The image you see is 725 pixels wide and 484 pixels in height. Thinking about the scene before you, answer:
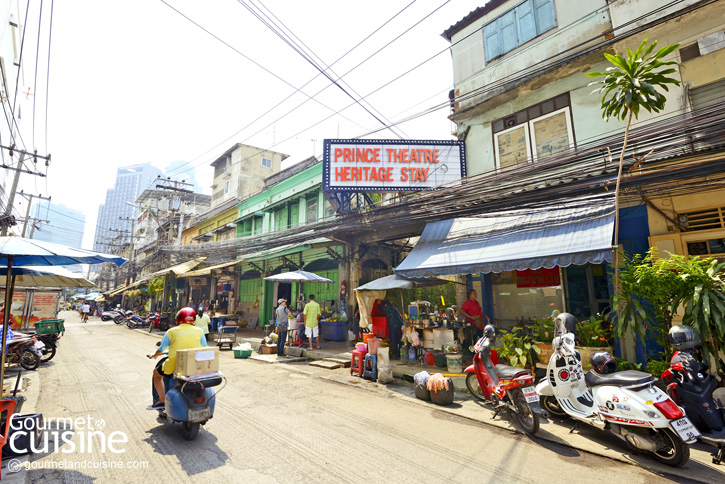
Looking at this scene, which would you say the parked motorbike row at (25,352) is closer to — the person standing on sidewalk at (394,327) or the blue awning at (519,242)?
the person standing on sidewalk at (394,327)

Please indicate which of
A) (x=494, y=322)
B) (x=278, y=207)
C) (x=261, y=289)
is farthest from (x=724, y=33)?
(x=261, y=289)

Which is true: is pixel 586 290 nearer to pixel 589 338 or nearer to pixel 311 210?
pixel 589 338

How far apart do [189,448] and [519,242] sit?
23.7 feet

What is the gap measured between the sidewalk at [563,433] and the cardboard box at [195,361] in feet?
12.9

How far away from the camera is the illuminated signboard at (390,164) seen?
1103 centimetres

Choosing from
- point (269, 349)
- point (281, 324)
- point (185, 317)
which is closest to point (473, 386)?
point (185, 317)

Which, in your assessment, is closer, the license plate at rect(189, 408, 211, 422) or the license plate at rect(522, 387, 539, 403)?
the license plate at rect(189, 408, 211, 422)

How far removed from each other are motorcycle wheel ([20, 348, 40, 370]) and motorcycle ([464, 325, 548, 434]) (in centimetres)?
1162

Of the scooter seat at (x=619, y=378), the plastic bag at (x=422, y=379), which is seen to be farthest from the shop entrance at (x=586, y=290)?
the plastic bag at (x=422, y=379)

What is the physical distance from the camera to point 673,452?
12.5ft

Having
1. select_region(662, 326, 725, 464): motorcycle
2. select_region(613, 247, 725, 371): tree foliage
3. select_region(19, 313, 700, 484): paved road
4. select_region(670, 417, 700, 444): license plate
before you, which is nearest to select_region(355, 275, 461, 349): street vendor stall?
select_region(19, 313, 700, 484): paved road

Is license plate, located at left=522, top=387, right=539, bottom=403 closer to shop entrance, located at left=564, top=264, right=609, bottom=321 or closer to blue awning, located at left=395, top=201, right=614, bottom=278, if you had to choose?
blue awning, located at left=395, top=201, right=614, bottom=278

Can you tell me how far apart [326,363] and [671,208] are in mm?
9331

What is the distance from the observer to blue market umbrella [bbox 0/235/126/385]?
4.11 metres
